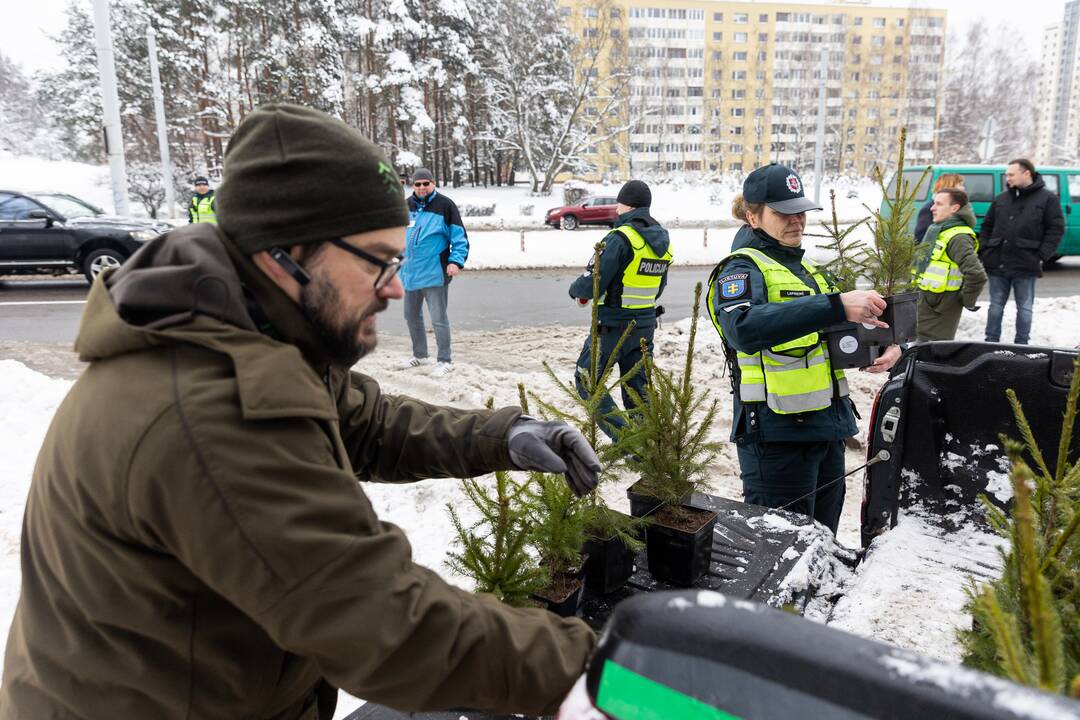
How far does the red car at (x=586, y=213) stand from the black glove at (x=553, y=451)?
2512 centimetres

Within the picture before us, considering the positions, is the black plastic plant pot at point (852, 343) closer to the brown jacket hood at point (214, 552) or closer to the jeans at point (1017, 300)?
the brown jacket hood at point (214, 552)

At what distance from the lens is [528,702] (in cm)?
127

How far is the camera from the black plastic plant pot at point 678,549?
8.43 feet

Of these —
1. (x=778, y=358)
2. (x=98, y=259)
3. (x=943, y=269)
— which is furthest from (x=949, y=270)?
(x=98, y=259)

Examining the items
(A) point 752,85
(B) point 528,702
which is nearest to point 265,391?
(B) point 528,702

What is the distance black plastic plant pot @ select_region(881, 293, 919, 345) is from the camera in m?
3.13

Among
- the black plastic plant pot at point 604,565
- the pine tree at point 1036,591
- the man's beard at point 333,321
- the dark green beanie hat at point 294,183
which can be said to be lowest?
the black plastic plant pot at point 604,565

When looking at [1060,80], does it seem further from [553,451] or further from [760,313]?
[553,451]

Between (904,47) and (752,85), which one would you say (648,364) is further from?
(752,85)

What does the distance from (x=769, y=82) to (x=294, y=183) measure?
6959cm

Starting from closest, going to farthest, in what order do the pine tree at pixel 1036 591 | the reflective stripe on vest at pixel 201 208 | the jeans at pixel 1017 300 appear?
1. the pine tree at pixel 1036 591
2. the jeans at pixel 1017 300
3. the reflective stripe on vest at pixel 201 208

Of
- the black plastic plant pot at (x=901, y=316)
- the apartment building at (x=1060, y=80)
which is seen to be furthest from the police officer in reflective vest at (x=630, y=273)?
the apartment building at (x=1060, y=80)

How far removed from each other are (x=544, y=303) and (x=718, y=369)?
4712 millimetres

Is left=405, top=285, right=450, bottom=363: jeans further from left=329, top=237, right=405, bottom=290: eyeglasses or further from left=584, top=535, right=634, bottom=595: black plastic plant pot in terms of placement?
left=329, top=237, right=405, bottom=290: eyeglasses
